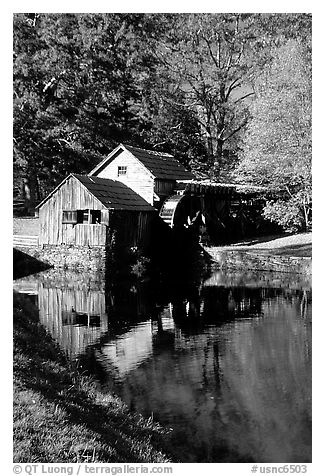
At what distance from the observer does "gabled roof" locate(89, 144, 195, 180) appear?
58.3ft

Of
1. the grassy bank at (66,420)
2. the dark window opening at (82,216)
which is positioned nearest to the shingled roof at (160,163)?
the dark window opening at (82,216)

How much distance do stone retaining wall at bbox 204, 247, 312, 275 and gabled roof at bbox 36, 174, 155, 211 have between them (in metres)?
2.65

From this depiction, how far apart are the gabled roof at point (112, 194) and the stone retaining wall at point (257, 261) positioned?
8.68 ft

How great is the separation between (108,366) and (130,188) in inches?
434

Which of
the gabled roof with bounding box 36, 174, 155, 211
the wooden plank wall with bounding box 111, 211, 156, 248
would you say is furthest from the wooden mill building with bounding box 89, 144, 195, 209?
the wooden plank wall with bounding box 111, 211, 156, 248

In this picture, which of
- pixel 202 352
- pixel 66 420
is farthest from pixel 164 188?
pixel 66 420

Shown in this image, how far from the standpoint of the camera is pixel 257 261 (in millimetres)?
16906

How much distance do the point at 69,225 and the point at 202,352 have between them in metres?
8.70

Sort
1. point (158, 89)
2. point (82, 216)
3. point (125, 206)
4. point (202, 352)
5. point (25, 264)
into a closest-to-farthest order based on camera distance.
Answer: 1. point (202, 352)
2. point (158, 89)
3. point (25, 264)
4. point (82, 216)
5. point (125, 206)

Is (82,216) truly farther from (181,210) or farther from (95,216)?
(181,210)

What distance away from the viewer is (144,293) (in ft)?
46.6

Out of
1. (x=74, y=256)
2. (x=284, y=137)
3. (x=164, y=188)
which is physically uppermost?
(x=284, y=137)

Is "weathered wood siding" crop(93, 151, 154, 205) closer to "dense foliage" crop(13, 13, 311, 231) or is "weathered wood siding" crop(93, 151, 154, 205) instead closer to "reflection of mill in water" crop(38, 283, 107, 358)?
"dense foliage" crop(13, 13, 311, 231)
